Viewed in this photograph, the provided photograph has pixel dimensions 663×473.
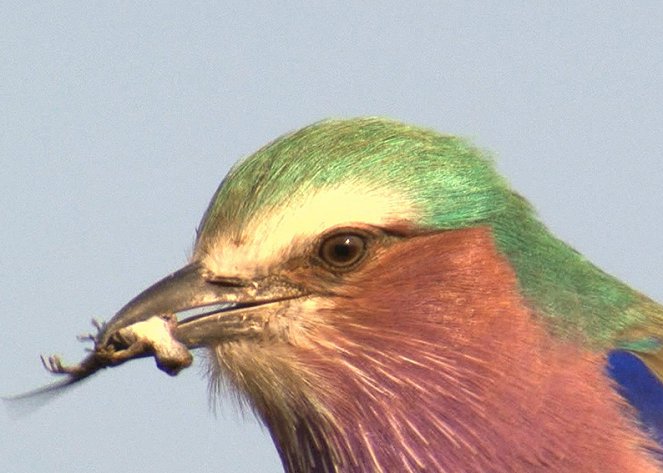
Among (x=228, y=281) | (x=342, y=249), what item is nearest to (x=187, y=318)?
(x=228, y=281)

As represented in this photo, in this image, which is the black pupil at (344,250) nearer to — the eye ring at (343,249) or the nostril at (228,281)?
the eye ring at (343,249)

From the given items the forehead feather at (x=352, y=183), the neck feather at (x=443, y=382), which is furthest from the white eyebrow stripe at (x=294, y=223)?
the neck feather at (x=443, y=382)

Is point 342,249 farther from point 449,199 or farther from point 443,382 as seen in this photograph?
point 443,382

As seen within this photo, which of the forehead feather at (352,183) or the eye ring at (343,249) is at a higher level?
the forehead feather at (352,183)

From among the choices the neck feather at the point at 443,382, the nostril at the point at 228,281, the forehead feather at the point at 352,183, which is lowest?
the neck feather at the point at 443,382

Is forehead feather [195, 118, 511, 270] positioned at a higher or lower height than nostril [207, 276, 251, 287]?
higher

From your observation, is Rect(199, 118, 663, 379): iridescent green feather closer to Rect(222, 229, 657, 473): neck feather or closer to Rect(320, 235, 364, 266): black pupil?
Rect(222, 229, 657, 473): neck feather

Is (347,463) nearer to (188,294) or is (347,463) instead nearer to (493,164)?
(188,294)

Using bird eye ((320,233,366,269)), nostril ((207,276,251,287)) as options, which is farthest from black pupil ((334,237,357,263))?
nostril ((207,276,251,287))

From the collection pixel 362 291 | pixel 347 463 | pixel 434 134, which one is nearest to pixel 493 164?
pixel 434 134
